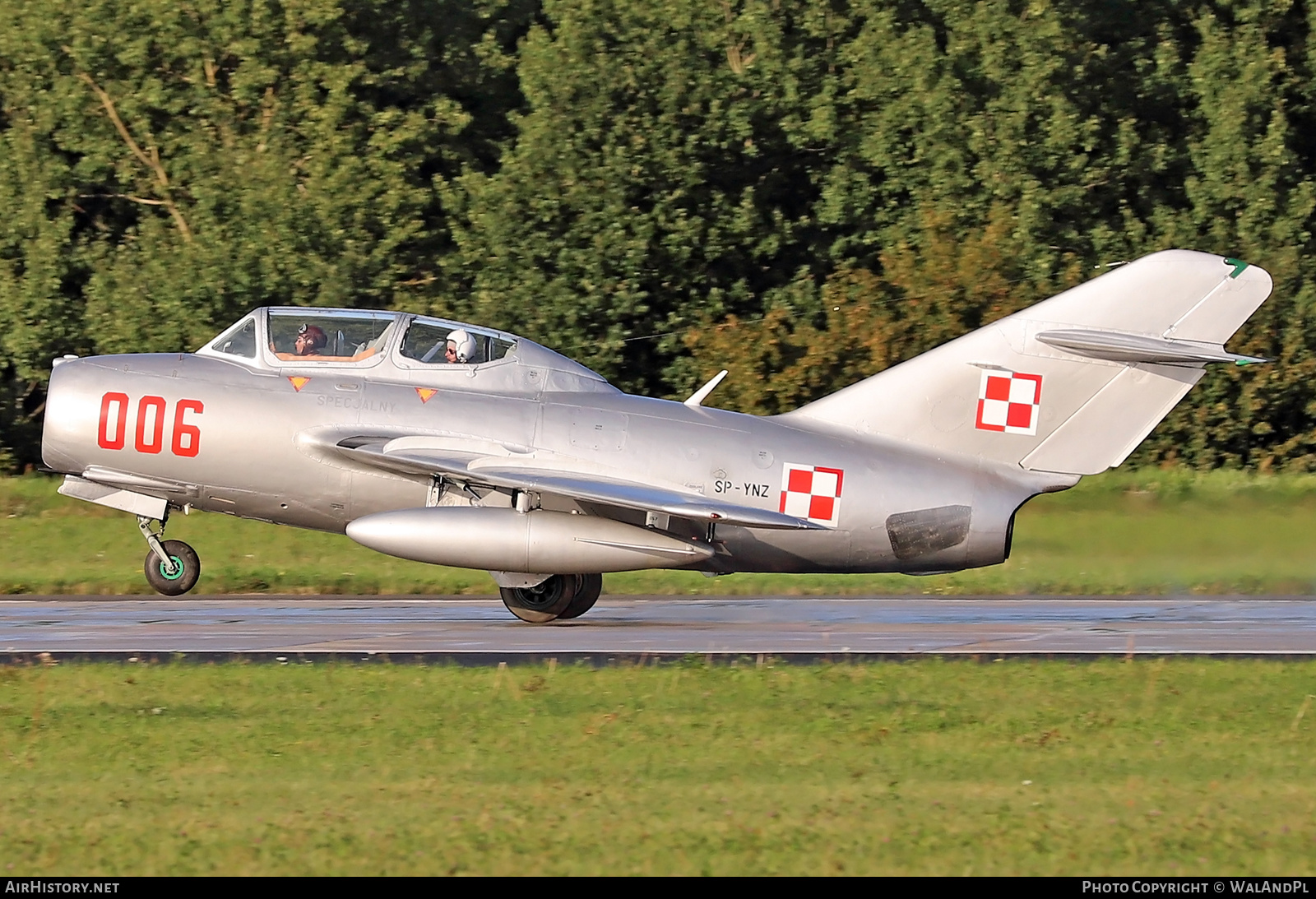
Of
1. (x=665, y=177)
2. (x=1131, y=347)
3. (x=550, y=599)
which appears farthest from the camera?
(x=665, y=177)

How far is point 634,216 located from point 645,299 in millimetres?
1640

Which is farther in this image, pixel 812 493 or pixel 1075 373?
pixel 1075 373

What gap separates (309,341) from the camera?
16500 millimetres

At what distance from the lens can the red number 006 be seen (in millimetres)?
16141

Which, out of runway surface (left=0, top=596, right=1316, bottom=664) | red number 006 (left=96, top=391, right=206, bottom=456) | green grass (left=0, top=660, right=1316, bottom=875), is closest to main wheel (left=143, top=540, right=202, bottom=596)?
runway surface (left=0, top=596, right=1316, bottom=664)

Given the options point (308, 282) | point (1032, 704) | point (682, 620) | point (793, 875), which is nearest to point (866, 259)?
point (308, 282)

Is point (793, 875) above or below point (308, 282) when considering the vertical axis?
below

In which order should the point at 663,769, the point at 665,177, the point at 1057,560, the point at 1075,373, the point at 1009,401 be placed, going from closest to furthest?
the point at 663,769 < the point at 1075,373 < the point at 1009,401 < the point at 1057,560 < the point at 665,177

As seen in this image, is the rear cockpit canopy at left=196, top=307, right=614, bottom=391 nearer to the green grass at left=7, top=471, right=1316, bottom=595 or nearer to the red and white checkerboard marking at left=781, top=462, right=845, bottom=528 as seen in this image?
the red and white checkerboard marking at left=781, top=462, right=845, bottom=528

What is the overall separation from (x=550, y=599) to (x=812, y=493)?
278cm

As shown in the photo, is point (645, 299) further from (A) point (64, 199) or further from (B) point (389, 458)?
(B) point (389, 458)

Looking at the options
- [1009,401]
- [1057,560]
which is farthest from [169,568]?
[1057,560]

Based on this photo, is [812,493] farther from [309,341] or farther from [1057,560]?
[309,341]

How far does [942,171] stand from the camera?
3450 centimetres
